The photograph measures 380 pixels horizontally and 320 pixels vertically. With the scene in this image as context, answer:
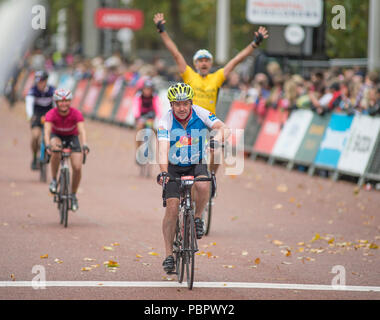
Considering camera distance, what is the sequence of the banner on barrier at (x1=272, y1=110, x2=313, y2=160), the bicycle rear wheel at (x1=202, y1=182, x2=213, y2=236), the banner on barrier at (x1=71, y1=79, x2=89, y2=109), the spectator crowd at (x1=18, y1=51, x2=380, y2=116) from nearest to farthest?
the bicycle rear wheel at (x1=202, y1=182, x2=213, y2=236)
the spectator crowd at (x1=18, y1=51, x2=380, y2=116)
the banner on barrier at (x1=272, y1=110, x2=313, y2=160)
the banner on barrier at (x1=71, y1=79, x2=89, y2=109)

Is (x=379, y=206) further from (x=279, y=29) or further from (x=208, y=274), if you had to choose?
(x=279, y=29)

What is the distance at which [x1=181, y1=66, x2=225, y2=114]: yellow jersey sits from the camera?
40.0 feet

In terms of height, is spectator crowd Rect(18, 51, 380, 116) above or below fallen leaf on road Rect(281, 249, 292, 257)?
above

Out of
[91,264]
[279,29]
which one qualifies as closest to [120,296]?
[91,264]

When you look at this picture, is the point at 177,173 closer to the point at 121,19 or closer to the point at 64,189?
the point at 64,189

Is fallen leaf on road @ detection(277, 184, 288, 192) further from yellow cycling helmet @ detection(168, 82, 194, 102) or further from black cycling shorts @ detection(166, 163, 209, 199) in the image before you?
yellow cycling helmet @ detection(168, 82, 194, 102)

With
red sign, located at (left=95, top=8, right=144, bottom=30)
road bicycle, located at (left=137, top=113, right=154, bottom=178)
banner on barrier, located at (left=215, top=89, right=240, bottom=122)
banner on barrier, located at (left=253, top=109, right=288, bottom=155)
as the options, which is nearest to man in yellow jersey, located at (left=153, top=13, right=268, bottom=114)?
road bicycle, located at (left=137, top=113, right=154, bottom=178)

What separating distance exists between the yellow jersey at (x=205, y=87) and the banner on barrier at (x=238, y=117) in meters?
9.94

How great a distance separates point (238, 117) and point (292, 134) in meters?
3.11

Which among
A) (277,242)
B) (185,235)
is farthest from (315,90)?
(185,235)

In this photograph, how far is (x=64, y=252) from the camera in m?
10.3

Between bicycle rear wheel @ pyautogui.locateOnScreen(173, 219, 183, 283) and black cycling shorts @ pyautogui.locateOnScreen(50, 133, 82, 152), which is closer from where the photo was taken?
bicycle rear wheel @ pyautogui.locateOnScreen(173, 219, 183, 283)

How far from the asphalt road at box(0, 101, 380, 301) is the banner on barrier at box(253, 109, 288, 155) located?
1.48 metres

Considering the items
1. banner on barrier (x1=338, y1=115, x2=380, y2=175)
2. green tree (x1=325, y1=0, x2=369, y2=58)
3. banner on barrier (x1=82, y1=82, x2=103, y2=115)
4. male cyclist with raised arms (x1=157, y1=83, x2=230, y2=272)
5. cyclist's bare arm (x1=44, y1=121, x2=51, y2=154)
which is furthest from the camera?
banner on barrier (x1=82, y1=82, x2=103, y2=115)
